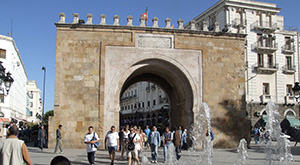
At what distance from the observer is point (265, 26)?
107ft

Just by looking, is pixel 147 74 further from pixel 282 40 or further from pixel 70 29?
pixel 282 40

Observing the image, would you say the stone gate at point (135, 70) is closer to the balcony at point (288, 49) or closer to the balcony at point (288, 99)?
the balcony at point (288, 99)

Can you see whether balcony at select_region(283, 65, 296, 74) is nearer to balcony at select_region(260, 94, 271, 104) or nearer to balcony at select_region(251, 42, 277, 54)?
balcony at select_region(251, 42, 277, 54)

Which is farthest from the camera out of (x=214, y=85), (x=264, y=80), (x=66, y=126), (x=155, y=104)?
(x=155, y=104)

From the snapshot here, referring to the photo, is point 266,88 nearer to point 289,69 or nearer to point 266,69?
point 266,69

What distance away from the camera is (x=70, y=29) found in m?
16.1

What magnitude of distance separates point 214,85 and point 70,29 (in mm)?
8159

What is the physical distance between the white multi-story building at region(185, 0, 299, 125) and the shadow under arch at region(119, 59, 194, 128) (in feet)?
40.9

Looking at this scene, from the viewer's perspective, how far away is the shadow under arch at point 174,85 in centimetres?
1712

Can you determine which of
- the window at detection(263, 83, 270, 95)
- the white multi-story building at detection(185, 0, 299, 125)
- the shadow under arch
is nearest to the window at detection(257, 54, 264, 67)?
the white multi-story building at detection(185, 0, 299, 125)

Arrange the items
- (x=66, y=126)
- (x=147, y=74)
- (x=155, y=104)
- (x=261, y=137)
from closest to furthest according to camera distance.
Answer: (x=66, y=126) → (x=147, y=74) → (x=261, y=137) → (x=155, y=104)

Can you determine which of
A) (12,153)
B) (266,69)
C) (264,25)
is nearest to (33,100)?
(264,25)

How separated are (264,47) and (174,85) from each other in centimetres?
1625

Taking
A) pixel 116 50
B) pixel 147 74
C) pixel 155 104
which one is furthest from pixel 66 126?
pixel 155 104
